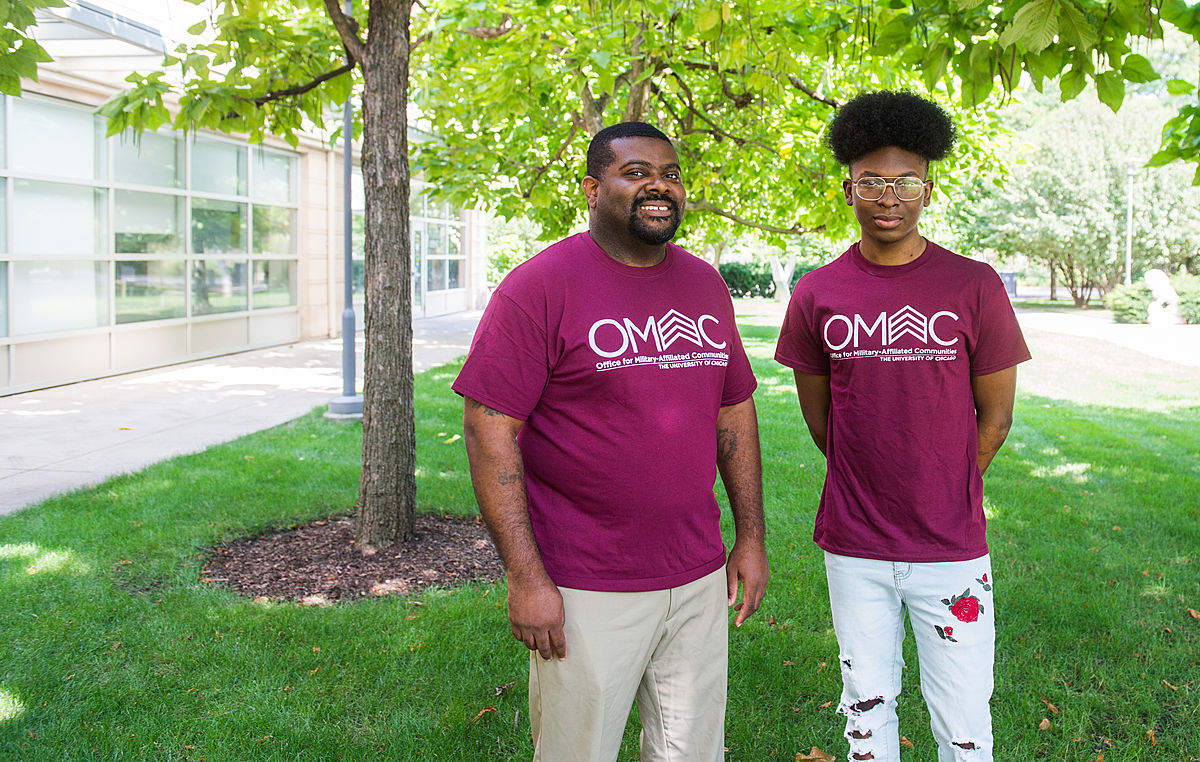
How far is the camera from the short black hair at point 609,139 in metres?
2.43

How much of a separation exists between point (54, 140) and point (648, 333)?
11.0m

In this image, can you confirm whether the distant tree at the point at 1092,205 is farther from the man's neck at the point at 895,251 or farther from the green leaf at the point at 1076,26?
the man's neck at the point at 895,251

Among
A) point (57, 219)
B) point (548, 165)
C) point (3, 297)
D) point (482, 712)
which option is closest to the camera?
point (482, 712)

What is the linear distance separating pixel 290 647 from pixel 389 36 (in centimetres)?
321

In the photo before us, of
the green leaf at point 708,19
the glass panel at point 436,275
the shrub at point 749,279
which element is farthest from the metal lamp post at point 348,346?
the shrub at point 749,279

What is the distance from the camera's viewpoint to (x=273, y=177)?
16328 mm

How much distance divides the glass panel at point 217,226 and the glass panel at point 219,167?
0.22m

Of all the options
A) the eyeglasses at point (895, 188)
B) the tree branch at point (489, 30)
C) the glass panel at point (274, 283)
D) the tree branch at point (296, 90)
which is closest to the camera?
the eyeglasses at point (895, 188)

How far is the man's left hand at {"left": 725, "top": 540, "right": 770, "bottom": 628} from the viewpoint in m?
2.61

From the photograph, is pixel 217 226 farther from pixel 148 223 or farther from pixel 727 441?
pixel 727 441

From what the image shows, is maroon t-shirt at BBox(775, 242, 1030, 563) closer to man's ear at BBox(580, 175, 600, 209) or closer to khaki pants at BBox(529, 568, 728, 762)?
khaki pants at BBox(529, 568, 728, 762)

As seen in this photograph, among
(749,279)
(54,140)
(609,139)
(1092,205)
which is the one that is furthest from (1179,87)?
(749,279)

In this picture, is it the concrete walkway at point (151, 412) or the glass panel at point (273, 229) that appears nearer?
the concrete walkway at point (151, 412)

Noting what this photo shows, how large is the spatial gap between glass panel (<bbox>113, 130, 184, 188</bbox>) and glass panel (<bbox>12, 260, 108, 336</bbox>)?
1.27m
